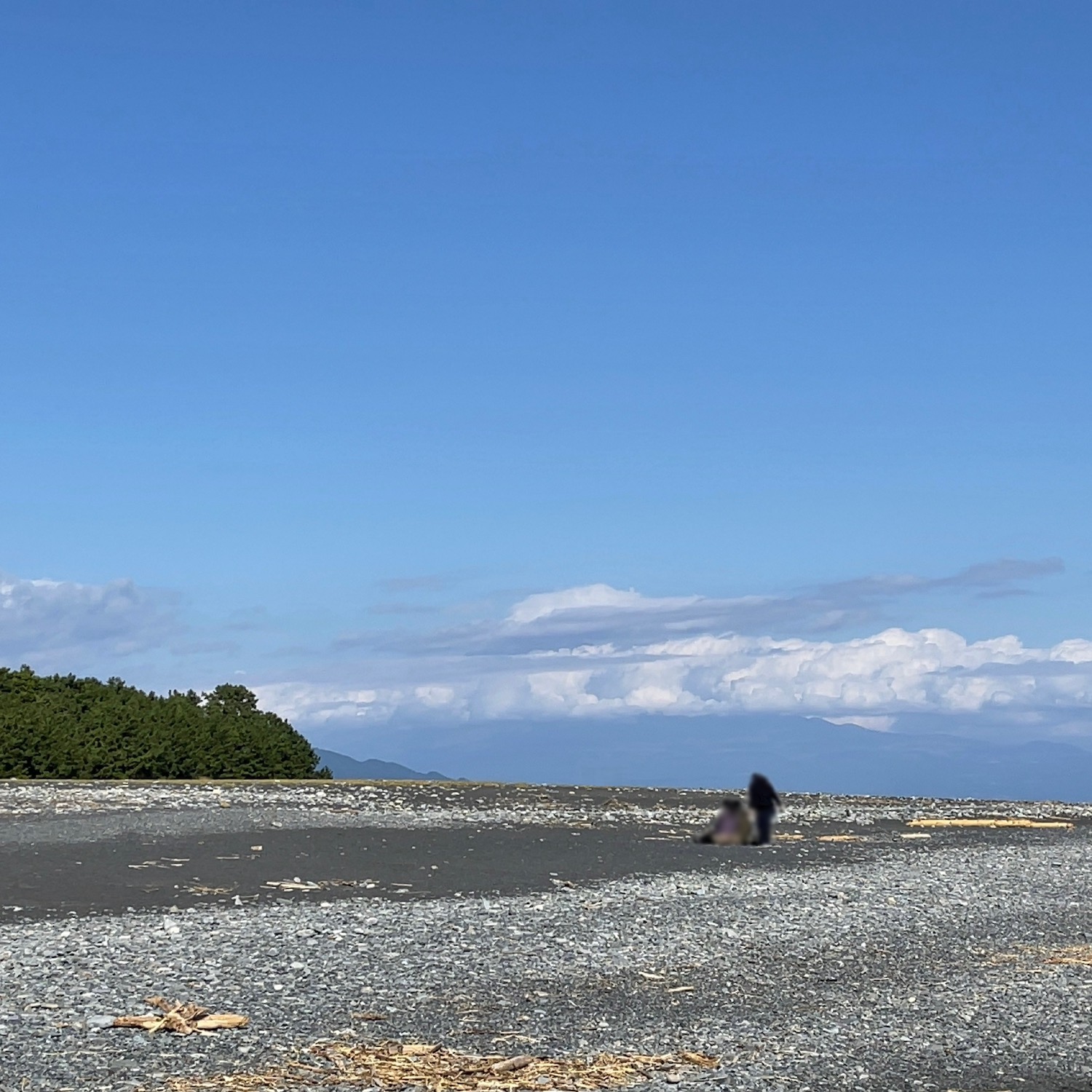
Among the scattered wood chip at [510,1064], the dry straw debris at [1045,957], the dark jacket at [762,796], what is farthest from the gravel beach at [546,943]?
the dark jacket at [762,796]

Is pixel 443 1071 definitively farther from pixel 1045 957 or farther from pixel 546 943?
pixel 1045 957

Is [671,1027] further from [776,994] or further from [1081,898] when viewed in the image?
[1081,898]

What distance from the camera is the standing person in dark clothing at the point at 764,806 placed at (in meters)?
1.18

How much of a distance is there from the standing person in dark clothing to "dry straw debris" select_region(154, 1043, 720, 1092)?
25.7ft

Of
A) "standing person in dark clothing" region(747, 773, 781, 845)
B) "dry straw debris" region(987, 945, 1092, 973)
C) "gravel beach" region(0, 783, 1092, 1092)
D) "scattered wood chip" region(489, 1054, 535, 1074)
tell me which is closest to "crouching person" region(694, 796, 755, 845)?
"standing person in dark clothing" region(747, 773, 781, 845)

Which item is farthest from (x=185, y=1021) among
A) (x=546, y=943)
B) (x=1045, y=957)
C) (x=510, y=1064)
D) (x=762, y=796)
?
(x=762, y=796)

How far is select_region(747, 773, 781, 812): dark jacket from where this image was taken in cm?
122

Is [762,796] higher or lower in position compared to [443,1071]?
higher

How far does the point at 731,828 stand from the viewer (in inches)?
46.1

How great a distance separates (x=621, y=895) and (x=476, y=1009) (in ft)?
18.6

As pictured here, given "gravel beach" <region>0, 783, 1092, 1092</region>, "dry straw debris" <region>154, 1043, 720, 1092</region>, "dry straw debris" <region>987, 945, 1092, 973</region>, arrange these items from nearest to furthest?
"dry straw debris" <region>154, 1043, 720, 1092</region> < "gravel beach" <region>0, 783, 1092, 1092</region> < "dry straw debris" <region>987, 945, 1092, 973</region>

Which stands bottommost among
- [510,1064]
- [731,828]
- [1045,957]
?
[1045,957]

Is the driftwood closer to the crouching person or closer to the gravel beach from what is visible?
the gravel beach

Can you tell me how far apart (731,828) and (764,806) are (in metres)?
0.06
